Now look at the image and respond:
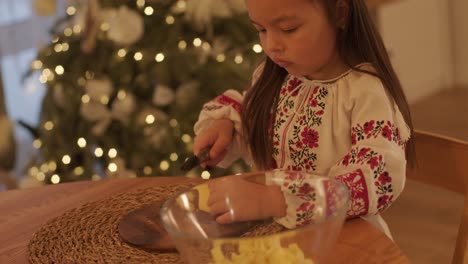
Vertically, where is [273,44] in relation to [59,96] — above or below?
above

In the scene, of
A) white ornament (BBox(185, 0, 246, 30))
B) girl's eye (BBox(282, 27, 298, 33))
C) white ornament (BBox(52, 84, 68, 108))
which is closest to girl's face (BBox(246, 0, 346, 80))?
girl's eye (BBox(282, 27, 298, 33))

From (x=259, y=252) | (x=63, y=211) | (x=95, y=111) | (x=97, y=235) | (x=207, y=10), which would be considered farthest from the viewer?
(x=95, y=111)

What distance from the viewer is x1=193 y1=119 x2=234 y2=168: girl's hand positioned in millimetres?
1605

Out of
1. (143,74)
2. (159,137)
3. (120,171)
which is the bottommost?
(120,171)

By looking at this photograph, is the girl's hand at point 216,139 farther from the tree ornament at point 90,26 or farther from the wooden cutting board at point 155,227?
the tree ornament at point 90,26

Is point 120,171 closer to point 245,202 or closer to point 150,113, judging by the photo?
point 150,113

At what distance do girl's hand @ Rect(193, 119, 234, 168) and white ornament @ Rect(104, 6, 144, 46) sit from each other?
1178mm

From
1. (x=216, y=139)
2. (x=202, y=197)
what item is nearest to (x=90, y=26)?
(x=216, y=139)

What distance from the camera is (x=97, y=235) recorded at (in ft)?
4.46

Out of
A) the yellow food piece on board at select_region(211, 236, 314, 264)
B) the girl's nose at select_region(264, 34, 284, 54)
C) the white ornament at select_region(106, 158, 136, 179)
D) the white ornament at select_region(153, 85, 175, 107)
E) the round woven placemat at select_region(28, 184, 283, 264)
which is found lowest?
the white ornament at select_region(106, 158, 136, 179)

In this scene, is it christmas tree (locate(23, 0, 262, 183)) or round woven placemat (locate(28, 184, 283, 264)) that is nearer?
round woven placemat (locate(28, 184, 283, 264))

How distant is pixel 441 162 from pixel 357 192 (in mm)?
306

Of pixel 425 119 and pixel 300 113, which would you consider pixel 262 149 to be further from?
pixel 425 119

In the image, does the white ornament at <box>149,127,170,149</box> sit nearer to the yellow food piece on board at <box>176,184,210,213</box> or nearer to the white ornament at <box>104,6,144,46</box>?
the white ornament at <box>104,6,144,46</box>
